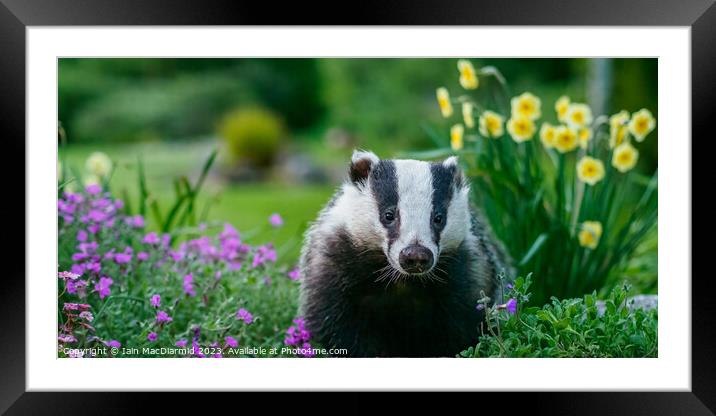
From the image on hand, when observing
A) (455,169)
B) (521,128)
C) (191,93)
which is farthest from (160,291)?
(191,93)

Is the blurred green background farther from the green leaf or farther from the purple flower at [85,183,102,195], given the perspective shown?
the green leaf

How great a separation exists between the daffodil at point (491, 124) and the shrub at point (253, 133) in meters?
5.70

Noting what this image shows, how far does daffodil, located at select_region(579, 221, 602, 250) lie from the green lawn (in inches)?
121

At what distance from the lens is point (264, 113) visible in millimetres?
9125

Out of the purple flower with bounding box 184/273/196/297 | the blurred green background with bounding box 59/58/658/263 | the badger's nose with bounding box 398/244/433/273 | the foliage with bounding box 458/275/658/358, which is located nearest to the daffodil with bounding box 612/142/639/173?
the foliage with bounding box 458/275/658/358

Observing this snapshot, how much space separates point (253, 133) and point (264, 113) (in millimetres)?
273

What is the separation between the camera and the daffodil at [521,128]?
11.9 ft

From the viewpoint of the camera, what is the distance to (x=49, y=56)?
279 cm

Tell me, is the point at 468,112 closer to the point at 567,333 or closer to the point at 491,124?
the point at 491,124

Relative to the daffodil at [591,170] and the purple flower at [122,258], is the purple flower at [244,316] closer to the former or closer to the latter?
the purple flower at [122,258]
